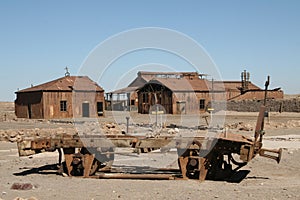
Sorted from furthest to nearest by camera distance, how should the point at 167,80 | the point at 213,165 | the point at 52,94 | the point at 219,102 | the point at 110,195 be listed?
the point at 219,102
the point at 167,80
the point at 52,94
the point at 213,165
the point at 110,195

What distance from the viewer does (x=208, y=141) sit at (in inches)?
433

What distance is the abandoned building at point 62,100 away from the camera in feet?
159

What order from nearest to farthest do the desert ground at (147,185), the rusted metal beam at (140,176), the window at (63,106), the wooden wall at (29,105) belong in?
the desert ground at (147,185)
the rusted metal beam at (140,176)
the wooden wall at (29,105)
the window at (63,106)

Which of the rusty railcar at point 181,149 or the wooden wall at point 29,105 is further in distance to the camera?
the wooden wall at point 29,105

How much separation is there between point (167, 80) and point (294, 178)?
154ft

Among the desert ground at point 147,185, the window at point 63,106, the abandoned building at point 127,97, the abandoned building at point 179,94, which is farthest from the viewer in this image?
the abandoned building at point 127,97

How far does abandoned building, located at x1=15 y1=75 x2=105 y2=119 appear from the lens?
48.4 metres

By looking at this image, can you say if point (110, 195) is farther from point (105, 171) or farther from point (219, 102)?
point (219, 102)

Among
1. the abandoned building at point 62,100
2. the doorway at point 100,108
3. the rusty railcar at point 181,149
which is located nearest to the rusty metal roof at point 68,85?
the abandoned building at point 62,100

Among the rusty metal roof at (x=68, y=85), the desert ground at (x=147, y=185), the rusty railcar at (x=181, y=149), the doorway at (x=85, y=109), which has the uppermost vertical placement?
the rusty metal roof at (x=68, y=85)

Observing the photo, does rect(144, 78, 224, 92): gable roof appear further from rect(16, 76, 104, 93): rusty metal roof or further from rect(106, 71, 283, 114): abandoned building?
rect(16, 76, 104, 93): rusty metal roof

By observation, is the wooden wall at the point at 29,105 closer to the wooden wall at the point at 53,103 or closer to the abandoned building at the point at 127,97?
the wooden wall at the point at 53,103

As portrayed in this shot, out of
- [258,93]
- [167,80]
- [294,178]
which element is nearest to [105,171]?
[294,178]

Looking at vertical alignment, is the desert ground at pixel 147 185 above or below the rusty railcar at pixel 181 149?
below
